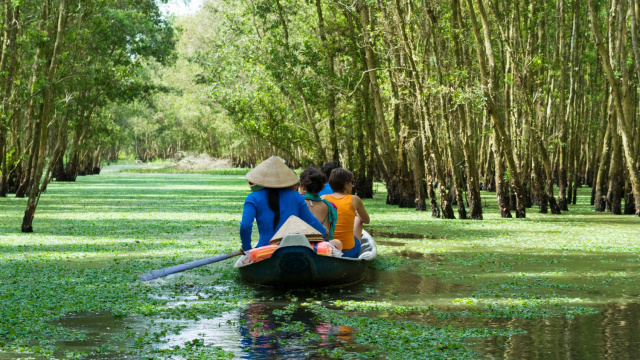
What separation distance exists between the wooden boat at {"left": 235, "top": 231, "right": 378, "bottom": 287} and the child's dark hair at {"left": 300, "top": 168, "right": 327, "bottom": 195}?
1.10 m

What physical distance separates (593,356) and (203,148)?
9034cm

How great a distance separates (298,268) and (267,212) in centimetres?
101

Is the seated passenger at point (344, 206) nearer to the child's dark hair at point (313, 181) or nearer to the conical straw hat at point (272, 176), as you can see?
the child's dark hair at point (313, 181)

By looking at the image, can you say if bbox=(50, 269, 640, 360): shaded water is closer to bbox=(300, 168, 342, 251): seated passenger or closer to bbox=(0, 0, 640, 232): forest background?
bbox=(300, 168, 342, 251): seated passenger

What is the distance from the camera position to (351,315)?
25.0ft

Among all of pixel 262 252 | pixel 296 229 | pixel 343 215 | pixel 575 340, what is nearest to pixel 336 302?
pixel 296 229

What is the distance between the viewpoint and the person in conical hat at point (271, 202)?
30.0 feet

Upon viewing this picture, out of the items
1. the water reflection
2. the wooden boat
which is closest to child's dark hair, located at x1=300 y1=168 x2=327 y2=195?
the wooden boat

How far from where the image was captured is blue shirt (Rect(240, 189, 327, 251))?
9266 millimetres

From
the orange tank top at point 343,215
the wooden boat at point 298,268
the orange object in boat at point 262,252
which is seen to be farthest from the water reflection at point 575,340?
the orange tank top at point 343,215

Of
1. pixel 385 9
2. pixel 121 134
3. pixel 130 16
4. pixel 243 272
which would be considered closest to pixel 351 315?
pixel 243 272

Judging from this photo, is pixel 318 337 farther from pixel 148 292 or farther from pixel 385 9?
pixel 385 9

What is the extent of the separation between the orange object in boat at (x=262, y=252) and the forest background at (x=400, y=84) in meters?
7.19

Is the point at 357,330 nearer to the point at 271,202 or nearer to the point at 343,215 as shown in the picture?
the point at 271,202
